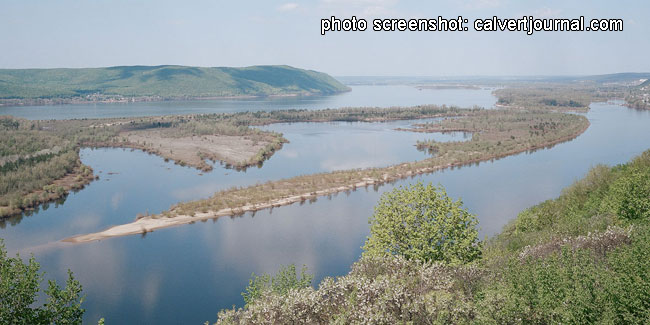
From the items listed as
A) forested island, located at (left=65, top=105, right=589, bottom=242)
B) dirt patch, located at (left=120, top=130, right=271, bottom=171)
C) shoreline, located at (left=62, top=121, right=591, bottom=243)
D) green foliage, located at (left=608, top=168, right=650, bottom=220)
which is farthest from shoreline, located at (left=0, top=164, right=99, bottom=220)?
green foliage, located at (left=608, top=168, right=650, bottom=220)

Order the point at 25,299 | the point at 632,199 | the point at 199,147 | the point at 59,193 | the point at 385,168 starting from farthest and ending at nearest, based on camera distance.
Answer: the point at 199,147
the point at 385,168
the point at 59,193
the point at 632,199
the point at 25,299

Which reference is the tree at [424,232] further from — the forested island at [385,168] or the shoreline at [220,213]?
the forested island at [385,168]

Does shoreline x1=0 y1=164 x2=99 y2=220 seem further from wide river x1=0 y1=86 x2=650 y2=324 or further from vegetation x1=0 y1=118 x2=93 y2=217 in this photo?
wide river x1=0 y1=86 x2=650 y2=324

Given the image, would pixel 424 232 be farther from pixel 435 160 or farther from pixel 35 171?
pixel 35 171

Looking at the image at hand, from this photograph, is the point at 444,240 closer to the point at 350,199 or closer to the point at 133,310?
the point at 133,310

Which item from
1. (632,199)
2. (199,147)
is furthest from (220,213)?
(199,147)

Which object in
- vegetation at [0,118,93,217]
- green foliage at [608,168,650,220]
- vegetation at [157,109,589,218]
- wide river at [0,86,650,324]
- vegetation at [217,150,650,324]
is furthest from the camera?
vegetation at [0,118,93,217]
